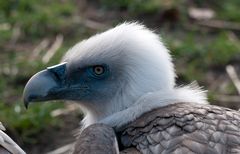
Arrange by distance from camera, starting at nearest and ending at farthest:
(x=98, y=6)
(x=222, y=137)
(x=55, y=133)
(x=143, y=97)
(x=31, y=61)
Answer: (x=222, y=137)
(x=143, y=97)
(x=55, y=133)
(x=31, y=61)
(x=98, y=6)

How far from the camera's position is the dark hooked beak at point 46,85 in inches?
189

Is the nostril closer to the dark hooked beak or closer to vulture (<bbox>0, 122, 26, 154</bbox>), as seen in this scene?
the dark hooked beak

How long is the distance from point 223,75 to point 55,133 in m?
1.84

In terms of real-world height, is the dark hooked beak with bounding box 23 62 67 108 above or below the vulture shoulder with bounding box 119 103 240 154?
above

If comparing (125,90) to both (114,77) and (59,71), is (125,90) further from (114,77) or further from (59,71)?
(59,71)

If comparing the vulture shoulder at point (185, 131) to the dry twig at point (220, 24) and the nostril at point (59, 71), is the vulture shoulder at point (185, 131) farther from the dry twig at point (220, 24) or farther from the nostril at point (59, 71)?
the dry twig at point (220, 24)

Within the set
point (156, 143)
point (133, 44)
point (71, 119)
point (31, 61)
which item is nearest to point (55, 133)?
point (71, 119)

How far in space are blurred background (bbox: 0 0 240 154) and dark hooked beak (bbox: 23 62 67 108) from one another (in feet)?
4.38

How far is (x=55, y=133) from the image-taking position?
21.0 ft

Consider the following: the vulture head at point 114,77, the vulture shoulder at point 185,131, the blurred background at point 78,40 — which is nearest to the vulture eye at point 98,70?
the vulture head at point 114,77

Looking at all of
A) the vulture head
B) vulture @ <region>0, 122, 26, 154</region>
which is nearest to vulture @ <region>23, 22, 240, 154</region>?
the vulture head

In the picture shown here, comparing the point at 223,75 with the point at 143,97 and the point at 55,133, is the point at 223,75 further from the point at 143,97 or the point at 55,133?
the point at 143,97

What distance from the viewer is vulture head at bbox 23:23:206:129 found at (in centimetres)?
485

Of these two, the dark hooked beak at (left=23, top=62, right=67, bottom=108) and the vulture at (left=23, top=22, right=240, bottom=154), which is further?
the dark hooked beak at (left=23, top=62, right=67, bottom=108)
